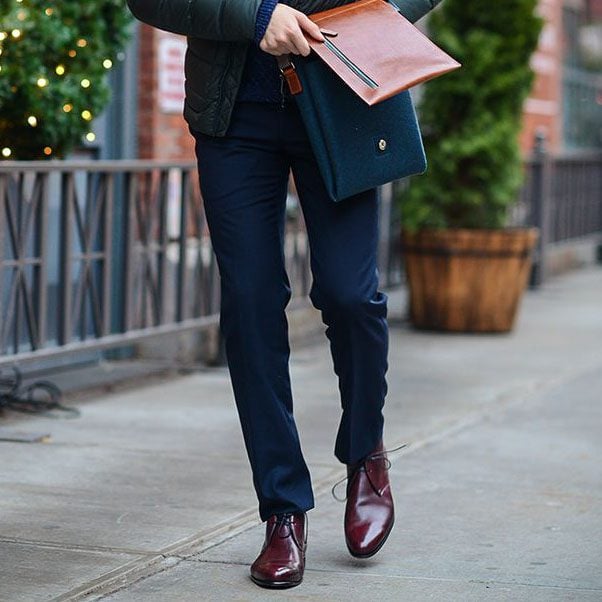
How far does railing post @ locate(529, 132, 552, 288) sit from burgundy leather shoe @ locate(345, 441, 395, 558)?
8202mm

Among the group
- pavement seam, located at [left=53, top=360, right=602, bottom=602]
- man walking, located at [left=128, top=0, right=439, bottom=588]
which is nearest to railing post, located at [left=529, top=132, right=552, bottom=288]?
pavement seam, located at [left=53, top=360, right=602, bottom=602]

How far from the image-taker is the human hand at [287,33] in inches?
139

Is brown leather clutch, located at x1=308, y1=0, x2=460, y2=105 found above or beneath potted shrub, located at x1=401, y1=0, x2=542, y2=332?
above

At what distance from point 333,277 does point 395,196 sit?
591 centimetres

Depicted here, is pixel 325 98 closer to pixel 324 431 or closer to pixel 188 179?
pixel 324 431

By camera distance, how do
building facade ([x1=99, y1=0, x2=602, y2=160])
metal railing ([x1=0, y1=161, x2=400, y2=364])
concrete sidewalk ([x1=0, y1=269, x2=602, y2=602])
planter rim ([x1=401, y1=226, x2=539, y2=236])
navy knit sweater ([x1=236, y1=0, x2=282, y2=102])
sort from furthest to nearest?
planter rim ([x1=401, y1=226, x2=539, y2=236]), building facade ([x1=99, y1=0, x2=602, y2=160]), metal railing ([x1=0, y1=161, x2=400, y2=364]), concrete sidewalk ([x1=0, y1=269, x2=602, y2=602]), navy knit sweater ([x1=236, y1=0, x2=282, y2=102])

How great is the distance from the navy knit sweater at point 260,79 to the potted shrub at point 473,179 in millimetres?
5315

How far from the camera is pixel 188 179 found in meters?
7.02

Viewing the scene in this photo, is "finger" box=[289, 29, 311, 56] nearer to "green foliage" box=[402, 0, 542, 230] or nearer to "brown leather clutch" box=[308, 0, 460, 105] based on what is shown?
"brown leather clutch" box=[308, 0, 460, 105]

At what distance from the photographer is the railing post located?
1205 centimetres

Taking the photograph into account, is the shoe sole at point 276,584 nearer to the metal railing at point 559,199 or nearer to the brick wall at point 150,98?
the brick wall at point 150,98

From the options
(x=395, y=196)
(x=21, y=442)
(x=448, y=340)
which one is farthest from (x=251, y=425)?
(x=395, y=196)

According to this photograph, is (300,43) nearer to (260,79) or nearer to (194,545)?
(260,79)

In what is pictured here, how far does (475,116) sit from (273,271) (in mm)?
5441
